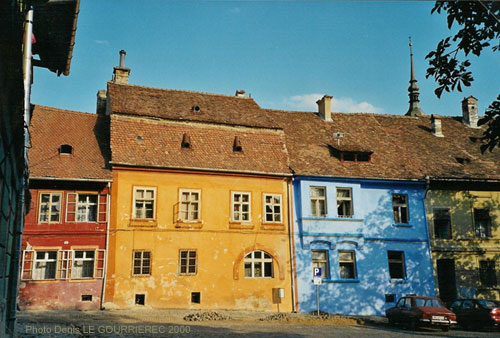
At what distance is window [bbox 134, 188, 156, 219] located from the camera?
23844 millimetres

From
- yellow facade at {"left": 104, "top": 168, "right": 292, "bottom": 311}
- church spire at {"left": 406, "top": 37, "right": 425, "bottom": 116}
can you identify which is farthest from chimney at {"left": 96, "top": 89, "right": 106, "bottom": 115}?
church spire at {"left": 406, "top": 37, "right": 425, "bottom": 116}

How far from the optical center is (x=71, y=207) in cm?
2284

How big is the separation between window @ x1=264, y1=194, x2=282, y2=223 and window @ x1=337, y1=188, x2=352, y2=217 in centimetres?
328

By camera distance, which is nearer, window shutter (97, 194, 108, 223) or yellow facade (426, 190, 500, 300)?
window shutter (97, 194, 108, 223)

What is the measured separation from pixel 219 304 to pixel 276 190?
21.2 feet

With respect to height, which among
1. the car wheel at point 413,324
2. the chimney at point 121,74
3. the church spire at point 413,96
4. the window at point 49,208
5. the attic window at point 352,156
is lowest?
the car wheel at point 413,324

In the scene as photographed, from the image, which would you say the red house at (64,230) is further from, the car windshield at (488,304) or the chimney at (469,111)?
the chimney at (469,111)

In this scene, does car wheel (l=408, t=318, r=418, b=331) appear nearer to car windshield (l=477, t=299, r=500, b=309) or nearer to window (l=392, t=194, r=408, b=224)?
car windshield (l=477, t=299, r=500, b=309)

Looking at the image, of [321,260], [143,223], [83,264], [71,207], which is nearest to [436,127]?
[321,260]

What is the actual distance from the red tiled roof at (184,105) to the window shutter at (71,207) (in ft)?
16.7

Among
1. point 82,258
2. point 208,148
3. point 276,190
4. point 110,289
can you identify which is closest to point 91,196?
point 82,258

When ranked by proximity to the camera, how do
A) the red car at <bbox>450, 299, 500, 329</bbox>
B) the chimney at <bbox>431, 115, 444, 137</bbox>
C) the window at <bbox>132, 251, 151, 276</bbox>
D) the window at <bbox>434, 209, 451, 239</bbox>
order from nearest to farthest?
the red car at <bbox>450, 299, 500, 329</bbox>, the window at <bbox>132, 251, 151, 276</bbox>, the window at <bbox>434, 209, 451, 239</bbox>, the chimney at <bbox>431, 115, 444, 137</bbox>

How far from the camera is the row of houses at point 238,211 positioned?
2269 cm

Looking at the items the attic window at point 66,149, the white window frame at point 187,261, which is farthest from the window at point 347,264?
the attic window at point 66,149
